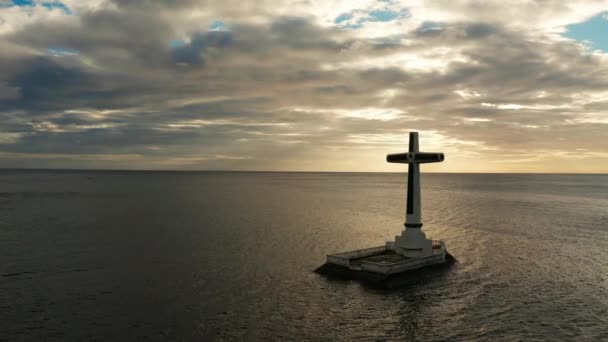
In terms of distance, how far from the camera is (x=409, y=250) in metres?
44.8

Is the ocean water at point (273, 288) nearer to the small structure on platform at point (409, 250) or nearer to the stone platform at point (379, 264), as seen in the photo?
the stone platform at point (379, 264)

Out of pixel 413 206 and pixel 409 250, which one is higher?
pixel 413 206

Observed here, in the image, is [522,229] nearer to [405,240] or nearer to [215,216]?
[405,240]

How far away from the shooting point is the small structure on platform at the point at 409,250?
1658 inches

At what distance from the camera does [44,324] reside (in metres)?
29.2

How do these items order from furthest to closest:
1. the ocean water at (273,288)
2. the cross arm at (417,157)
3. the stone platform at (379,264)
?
1. the cross arm at (417,157)
2. the stone platform at (379,264)
3. the ocean water at (273,288)

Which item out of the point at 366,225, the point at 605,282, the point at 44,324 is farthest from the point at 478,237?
the point at 44,324

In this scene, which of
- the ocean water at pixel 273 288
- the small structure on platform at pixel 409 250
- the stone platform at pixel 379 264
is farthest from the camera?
the small structure on platform at pixel 409 250

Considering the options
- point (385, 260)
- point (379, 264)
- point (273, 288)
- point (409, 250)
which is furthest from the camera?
point (409, 250)

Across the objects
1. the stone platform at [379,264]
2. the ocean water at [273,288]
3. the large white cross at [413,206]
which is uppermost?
the large white cross at [413,206]

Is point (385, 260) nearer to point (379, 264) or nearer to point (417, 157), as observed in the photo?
point (379, 264)

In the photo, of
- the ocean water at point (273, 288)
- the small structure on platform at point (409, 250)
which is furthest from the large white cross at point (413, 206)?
the ocean water at point (273, 288)

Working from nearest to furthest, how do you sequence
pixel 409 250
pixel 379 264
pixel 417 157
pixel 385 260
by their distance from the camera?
pixel 379 264
pixel 385 260
pixel 417 157
pixel 409 250

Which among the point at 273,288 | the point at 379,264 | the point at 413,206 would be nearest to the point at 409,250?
the point at 413,206
